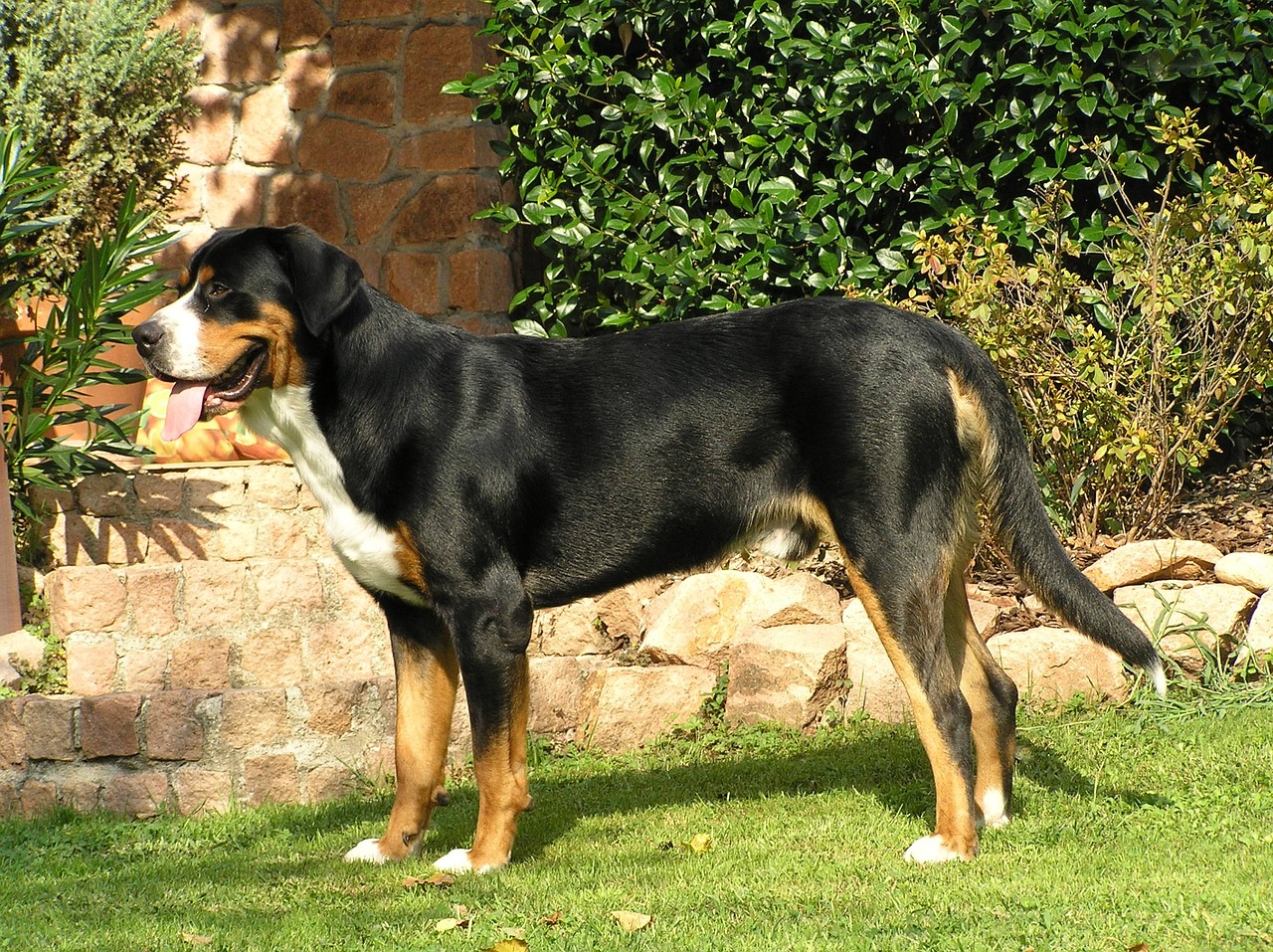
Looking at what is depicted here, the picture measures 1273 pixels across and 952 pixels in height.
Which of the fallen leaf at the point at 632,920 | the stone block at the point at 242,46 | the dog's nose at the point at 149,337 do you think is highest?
the stone block at the point at 242,46

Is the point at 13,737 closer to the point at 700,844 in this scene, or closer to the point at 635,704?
the point at 635,704

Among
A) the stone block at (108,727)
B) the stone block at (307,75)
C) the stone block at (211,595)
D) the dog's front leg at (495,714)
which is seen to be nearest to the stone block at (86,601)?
the stone block at (211,595)

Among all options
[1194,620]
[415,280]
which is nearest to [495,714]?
[1194,620]

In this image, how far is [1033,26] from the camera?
610 cm

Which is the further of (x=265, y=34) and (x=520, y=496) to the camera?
(x=265, y=34)

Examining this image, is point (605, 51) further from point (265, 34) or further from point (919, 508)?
point (919, 508)

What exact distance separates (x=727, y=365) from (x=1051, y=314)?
2393mm

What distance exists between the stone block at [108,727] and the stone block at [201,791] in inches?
8.3

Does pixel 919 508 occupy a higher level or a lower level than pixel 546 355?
lower

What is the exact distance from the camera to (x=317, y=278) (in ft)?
13.3

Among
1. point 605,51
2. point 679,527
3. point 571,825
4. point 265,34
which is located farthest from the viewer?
point 265,34

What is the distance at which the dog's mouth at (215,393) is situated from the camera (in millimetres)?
4031

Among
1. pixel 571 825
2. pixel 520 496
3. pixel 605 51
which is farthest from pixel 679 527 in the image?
pixel 605 51

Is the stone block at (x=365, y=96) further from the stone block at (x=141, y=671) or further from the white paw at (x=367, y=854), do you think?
the white paw at (x=367, y=854)
